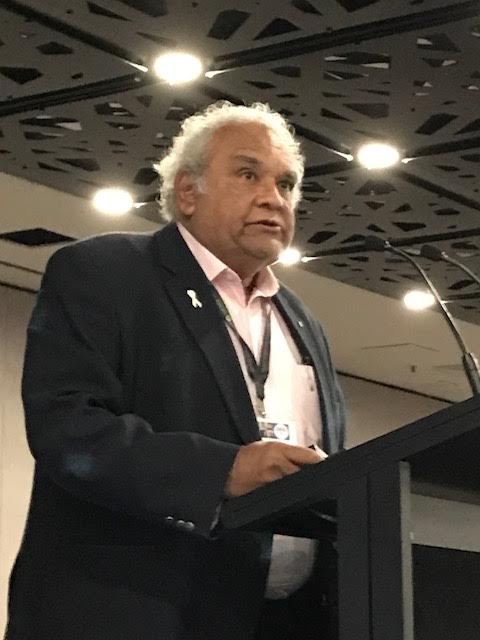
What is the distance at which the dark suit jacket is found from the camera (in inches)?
52.9

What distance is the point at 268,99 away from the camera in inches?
158

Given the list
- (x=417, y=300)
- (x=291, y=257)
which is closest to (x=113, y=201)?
(x=291, y=257)

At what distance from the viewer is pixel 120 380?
1.51 meters

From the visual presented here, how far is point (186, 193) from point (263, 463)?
0.69m

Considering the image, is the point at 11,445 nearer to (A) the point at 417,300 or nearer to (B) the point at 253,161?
(A) the point at 417,300

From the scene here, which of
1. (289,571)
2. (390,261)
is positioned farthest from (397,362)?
(289,571)

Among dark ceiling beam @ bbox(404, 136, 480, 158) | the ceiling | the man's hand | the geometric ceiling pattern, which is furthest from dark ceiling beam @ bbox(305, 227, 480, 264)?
the man's hand

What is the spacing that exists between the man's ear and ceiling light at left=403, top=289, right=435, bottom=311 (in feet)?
17.0

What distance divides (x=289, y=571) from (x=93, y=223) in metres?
4.20

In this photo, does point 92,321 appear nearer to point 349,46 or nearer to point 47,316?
point 47,316

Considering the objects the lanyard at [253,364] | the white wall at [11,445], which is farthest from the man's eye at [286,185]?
the white wall at [11,445]

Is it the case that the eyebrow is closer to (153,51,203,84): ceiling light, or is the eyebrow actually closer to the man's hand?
the man's hand

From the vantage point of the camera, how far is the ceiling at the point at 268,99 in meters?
3.38

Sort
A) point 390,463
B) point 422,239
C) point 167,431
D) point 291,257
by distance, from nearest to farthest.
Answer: point 390,463
point 167,431
point 422,239
point 291,257
